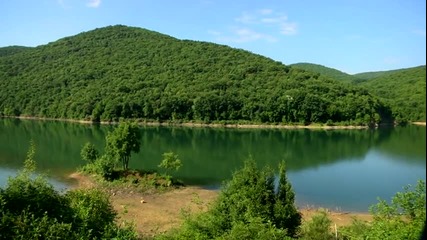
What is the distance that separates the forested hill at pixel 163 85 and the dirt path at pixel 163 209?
61.5 m

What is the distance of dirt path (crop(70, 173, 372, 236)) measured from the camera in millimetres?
21125

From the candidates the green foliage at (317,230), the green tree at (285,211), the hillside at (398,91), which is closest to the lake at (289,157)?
the green foliage at (317,230)

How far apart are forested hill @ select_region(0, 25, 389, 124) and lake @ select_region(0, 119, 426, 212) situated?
16172 mm

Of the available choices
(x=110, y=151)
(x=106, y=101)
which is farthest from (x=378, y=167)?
(x=106, y=101)

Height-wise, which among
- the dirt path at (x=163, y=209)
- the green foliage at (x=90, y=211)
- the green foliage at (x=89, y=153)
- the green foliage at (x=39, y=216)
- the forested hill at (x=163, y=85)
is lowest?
the dirt path at (x=163, y=209)

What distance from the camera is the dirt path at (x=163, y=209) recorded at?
69.3 feet

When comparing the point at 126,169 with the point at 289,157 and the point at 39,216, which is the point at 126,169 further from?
the point at 39,216

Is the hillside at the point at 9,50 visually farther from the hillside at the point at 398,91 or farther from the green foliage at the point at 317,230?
the green foliage at the point at 317,230

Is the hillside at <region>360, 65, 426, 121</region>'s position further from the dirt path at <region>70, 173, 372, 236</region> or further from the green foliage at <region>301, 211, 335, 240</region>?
the green foliage at <region>301, 211, 335, 240</region>

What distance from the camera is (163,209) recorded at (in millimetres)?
23656

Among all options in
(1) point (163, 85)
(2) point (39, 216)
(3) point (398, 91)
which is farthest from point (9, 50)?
(2) point (39, 216)

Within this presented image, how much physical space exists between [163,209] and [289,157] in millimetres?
25845

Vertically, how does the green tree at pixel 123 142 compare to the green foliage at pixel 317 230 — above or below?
above

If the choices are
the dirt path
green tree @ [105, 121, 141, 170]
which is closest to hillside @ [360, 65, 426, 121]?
the dirt path
